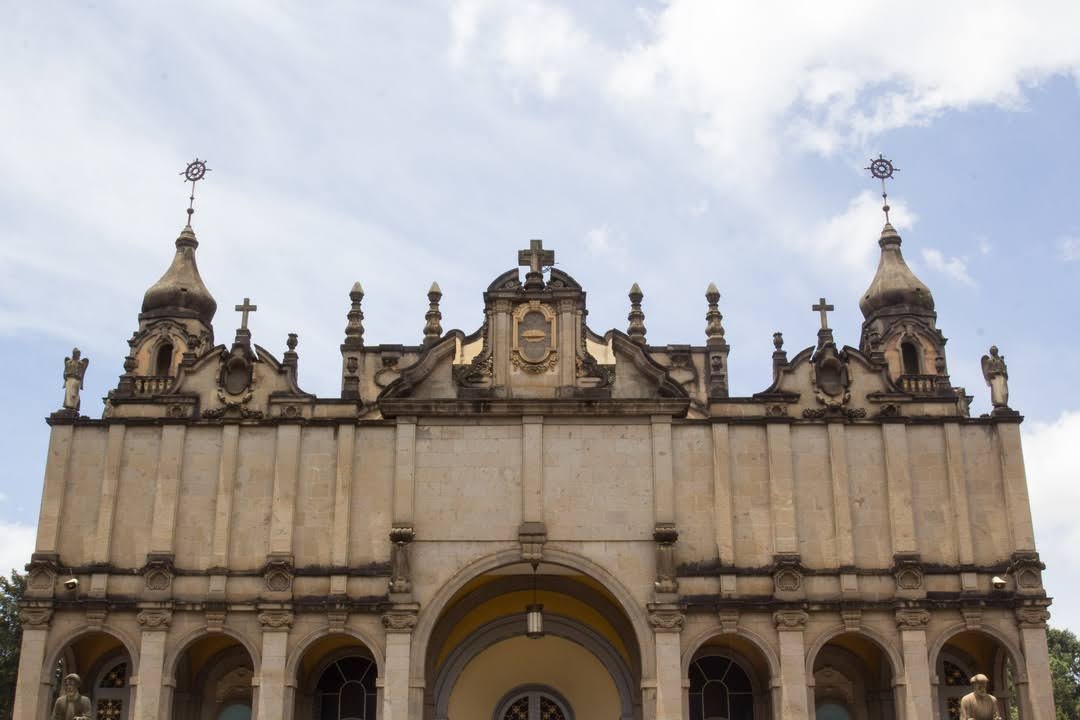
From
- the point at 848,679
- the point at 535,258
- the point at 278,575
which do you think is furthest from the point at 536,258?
the point at 848,679

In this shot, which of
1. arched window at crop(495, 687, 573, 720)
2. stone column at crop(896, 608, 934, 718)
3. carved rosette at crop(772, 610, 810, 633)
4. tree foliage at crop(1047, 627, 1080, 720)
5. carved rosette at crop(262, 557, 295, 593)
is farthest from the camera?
tree foliage at crop(1047, 627, 1080, 720)

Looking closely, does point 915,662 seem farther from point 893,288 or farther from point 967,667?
point 893,288

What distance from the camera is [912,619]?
27500 mm

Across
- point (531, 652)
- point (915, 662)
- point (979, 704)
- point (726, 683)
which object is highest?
point (531, 652)

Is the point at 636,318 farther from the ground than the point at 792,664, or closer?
farther from the ground

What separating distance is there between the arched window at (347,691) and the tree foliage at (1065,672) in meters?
35.0

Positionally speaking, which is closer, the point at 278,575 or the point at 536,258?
the point at 278,575

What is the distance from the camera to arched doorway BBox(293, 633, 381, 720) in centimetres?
2908

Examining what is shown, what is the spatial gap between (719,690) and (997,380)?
10.3m

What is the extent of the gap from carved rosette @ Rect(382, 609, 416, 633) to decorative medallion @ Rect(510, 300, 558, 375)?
6522 mm

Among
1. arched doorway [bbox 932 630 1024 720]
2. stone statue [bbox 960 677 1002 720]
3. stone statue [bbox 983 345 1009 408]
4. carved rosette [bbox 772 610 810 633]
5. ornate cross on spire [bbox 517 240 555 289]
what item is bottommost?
stone statue [bbox 960 677 1002 720]

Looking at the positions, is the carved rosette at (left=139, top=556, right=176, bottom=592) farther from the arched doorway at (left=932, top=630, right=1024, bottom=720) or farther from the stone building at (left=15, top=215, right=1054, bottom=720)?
the arched doorway at (left=932, top=630, right=1024, bottom=720)

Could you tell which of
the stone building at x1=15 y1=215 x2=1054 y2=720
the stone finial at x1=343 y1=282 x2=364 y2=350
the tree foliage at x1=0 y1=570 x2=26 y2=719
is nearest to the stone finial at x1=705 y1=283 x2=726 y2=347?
the stone building at x1=15 y1=215 x2=1054 y2=720

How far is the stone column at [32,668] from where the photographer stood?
2680 centimetres
